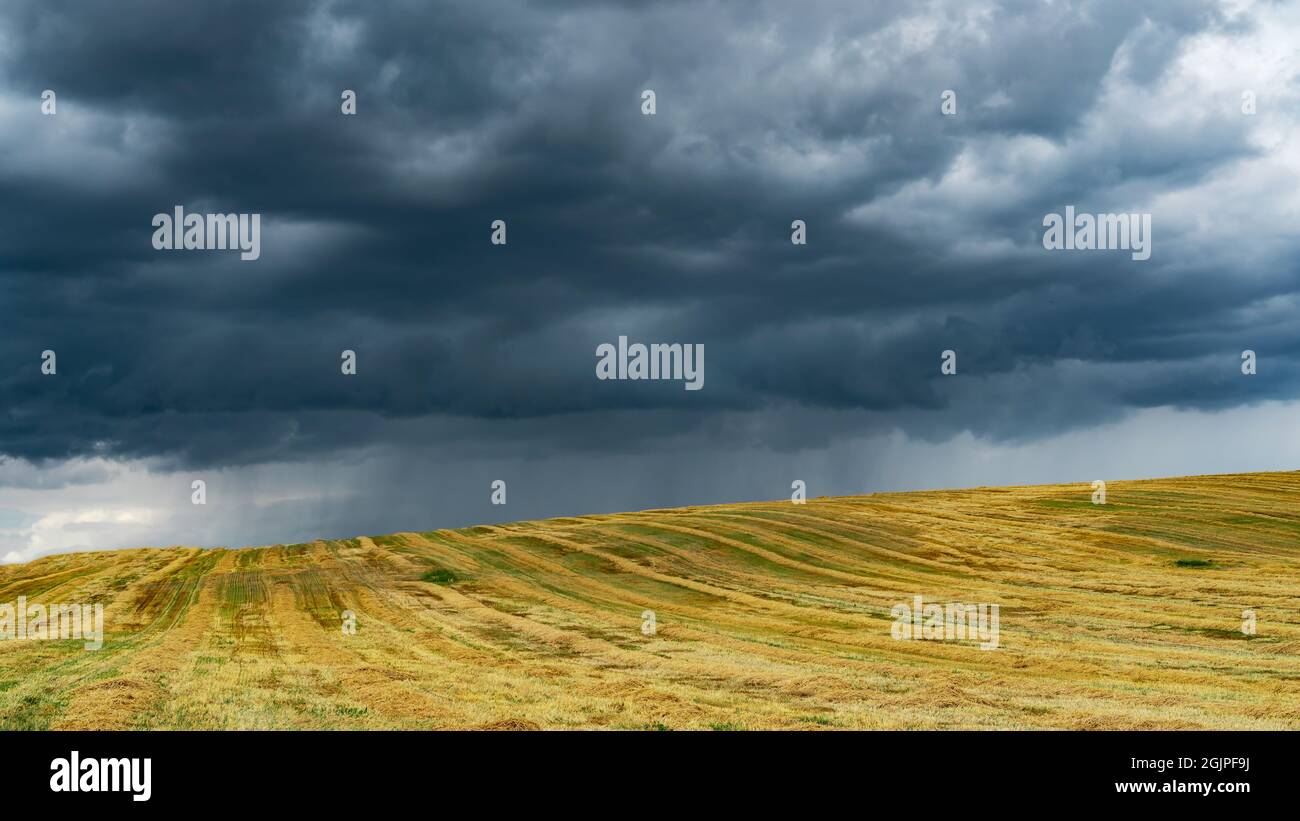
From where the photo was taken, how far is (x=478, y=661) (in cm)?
3438

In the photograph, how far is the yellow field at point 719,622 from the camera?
24203 millimetres

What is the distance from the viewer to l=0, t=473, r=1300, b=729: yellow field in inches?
953

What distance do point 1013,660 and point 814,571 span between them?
87.1ft

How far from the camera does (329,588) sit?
59.3 meters

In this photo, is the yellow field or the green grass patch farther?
the green grass patch

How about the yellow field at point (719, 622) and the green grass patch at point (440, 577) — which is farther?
the green grass patch at point (440, 577)

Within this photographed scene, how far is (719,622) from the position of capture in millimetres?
44062

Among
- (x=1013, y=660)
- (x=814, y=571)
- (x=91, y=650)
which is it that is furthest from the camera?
(x=814, y=571)

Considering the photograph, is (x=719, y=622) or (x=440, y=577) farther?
(x=440, y=577)

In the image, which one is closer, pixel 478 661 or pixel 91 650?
pixel 478 661

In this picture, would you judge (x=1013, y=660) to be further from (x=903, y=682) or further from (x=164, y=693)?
(x=164, y=693)

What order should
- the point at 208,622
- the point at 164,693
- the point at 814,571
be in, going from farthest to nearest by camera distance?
the point at 814,571 → the point at 208,622 → the point at 164,693
